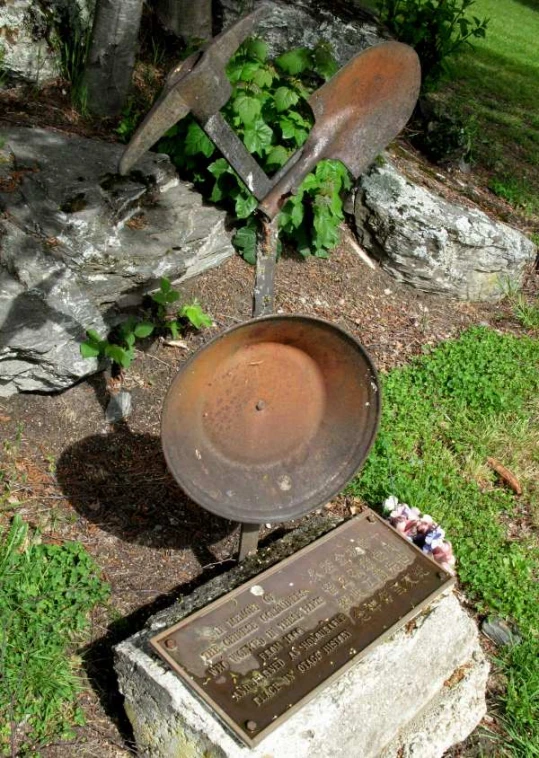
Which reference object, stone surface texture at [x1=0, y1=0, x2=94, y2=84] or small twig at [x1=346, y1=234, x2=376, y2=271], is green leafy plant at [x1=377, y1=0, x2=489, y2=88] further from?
stone surface texture at [x1=0, y1=0, x2=94, y2=84]

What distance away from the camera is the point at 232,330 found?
2211 mm

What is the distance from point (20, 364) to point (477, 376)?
273 cm

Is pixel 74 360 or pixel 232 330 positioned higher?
pixel 232 330

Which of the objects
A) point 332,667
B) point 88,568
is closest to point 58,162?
point 88,568

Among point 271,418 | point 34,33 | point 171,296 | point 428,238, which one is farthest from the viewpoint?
point 428,238

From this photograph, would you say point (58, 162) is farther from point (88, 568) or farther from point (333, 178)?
point (88, 568)

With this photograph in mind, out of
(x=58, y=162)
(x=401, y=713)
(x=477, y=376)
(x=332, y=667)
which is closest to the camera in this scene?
(x=332, y=667)

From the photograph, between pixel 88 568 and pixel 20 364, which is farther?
pixel 20 364

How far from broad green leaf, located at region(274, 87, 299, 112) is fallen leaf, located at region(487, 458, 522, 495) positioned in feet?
7.84

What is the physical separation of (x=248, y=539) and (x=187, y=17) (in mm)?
4239

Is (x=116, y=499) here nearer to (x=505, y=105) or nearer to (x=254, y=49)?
(x=254, y=49)

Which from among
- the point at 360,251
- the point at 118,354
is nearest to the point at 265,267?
the point at 118,354

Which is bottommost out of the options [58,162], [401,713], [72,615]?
[72,615]

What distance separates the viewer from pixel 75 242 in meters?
3.77
